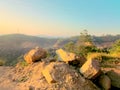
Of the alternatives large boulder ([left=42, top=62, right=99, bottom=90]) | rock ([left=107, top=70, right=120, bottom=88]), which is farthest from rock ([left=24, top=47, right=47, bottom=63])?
rock ([left=107, top=70, right=120, bottom=88])

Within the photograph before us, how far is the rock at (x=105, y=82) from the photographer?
11.8m

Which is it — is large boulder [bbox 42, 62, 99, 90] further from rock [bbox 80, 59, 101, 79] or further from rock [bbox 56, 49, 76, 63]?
rock [bbox 56, 49, 76, 63]

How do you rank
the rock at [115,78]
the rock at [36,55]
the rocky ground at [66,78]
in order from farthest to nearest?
the rock at [36,55] < the rock at [115,78] < the rocky ground at [66,78]

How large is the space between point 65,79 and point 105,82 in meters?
2.01

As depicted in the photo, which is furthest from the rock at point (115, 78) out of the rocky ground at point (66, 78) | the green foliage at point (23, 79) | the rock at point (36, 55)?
the green foliage at point (23, 79)

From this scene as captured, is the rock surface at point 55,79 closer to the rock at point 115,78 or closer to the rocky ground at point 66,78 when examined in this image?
the rocky ground at point 66,78

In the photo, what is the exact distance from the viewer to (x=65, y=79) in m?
11.5

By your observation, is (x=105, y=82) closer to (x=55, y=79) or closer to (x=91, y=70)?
(x=91, y=70)

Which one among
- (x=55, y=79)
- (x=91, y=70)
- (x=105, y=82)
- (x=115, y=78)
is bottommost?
(x=105, y=82)

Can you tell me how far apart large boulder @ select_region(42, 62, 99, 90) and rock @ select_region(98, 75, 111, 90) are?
461 millimetres

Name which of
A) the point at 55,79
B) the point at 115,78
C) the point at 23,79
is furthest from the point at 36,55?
the point at 115,78

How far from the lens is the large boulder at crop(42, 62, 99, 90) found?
11.3 metres

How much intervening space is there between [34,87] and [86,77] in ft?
8.43

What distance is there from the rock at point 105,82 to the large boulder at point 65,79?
0.46m
